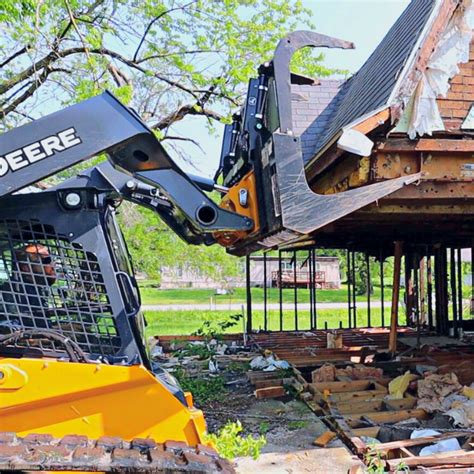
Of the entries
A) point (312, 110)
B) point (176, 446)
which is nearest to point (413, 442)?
point (176, 446)

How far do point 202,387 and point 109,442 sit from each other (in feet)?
18.5

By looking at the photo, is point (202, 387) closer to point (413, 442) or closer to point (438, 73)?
point (413, 442)

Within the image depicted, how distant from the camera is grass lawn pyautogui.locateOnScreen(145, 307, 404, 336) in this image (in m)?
17.9

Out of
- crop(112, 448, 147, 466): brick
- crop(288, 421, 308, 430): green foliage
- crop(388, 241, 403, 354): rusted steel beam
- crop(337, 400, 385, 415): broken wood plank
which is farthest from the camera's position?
crop(388, 241, 403, 354): rusted steel beam

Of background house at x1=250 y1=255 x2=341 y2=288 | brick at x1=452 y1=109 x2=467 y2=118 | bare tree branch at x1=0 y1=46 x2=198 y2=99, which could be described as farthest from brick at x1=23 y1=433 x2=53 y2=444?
background house at x1=250 y1=255 x2=341 y2=288

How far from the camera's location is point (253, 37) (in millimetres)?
13969

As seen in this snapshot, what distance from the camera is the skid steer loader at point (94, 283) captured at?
9.58 ft

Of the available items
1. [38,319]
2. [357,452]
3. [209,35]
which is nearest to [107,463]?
[38,319]

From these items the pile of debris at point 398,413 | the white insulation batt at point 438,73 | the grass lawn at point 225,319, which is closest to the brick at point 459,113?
the white insulation batt at point 438,73

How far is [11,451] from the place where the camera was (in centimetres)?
260

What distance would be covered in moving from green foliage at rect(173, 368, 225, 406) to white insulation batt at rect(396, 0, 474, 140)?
473cm

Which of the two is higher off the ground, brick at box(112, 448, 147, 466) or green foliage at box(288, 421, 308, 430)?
brick at box(112, 448, 147, 466)

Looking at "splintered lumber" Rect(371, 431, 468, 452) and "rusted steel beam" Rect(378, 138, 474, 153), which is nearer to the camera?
"splintered lumber" Rect(371, 431, 468, 452)

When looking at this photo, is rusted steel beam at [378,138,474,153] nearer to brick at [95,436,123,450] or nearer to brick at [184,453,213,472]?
brick at [184,453,213,472]
